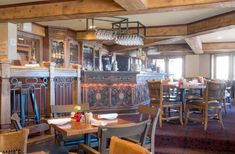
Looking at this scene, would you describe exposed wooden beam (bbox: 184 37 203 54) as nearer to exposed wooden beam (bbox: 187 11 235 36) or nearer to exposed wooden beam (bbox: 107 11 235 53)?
exposed wooden beam (bbox: 107 11 235 53)

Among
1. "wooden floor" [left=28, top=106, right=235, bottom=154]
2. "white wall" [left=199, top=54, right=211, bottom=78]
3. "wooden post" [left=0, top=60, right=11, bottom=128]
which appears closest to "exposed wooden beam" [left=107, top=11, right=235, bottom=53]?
"wooden floor" [left=28, top=106, right=235, bottom=154]

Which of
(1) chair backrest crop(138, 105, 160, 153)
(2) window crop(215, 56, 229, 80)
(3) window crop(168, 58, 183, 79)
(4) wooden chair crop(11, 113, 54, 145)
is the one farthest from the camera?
(3) window crop(168, 58, 183, 79)

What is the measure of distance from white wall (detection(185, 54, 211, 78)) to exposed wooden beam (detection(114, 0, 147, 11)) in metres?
8.18

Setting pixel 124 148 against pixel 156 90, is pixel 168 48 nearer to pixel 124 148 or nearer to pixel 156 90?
pixel 156 90

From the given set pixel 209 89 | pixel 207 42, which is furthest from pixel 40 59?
pixel 207 42

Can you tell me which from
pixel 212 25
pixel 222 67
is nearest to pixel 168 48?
pixel 222 67

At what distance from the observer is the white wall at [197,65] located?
1134 centimetres

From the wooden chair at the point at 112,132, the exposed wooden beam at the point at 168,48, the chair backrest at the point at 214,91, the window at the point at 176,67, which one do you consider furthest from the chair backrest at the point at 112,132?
the window at the point at 176,67

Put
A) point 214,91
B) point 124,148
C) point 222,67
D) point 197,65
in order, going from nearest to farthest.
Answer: point 124,148
point 214,91
point 222,67
point 197,65

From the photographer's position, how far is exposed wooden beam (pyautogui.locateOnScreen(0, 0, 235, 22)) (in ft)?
12.5

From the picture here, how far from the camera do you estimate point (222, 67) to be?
11070 millimetres

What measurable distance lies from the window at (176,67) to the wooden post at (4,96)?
9824mm

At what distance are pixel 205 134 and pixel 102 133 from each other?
2.86 metres

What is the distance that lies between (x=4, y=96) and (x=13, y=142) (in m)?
1.74
